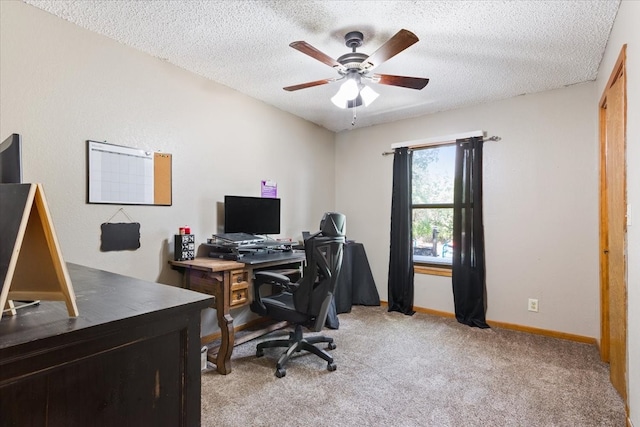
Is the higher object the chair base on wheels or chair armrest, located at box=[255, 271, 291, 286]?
chair armrest, located at box=[255, 271, 291, 286]

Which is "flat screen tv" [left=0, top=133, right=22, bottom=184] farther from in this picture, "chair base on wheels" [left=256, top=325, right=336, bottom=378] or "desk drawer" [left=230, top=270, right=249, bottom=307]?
"chair base on wheels" [left=256, top=325, right=336, bottom=378]

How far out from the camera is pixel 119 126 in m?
2.33

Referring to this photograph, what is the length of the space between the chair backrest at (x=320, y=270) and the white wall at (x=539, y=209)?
6.38ft

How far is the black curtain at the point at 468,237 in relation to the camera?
3.37 m

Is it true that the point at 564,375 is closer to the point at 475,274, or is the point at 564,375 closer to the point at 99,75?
the point at 475,274

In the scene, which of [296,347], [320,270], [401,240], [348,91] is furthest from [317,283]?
[401,240]

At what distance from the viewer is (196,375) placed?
0.88m

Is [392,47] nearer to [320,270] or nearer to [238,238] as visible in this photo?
[320,270]

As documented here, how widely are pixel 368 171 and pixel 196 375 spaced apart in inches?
146

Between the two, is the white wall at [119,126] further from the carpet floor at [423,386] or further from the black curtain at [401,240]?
the black curtain at [401,240]

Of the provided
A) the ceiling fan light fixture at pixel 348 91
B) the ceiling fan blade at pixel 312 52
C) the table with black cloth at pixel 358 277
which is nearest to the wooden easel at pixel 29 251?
the ceiling fan blade at pixel 312 52

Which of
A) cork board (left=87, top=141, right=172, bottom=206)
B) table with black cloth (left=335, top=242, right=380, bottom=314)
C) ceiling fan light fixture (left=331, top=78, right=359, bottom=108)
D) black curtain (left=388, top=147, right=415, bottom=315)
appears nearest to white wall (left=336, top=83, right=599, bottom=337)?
black curtain (left=388, top=147, right=415, bottom=315)

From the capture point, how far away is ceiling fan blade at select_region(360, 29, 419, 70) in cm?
171

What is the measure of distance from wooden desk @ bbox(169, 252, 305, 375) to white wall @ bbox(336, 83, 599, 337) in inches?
89.1
